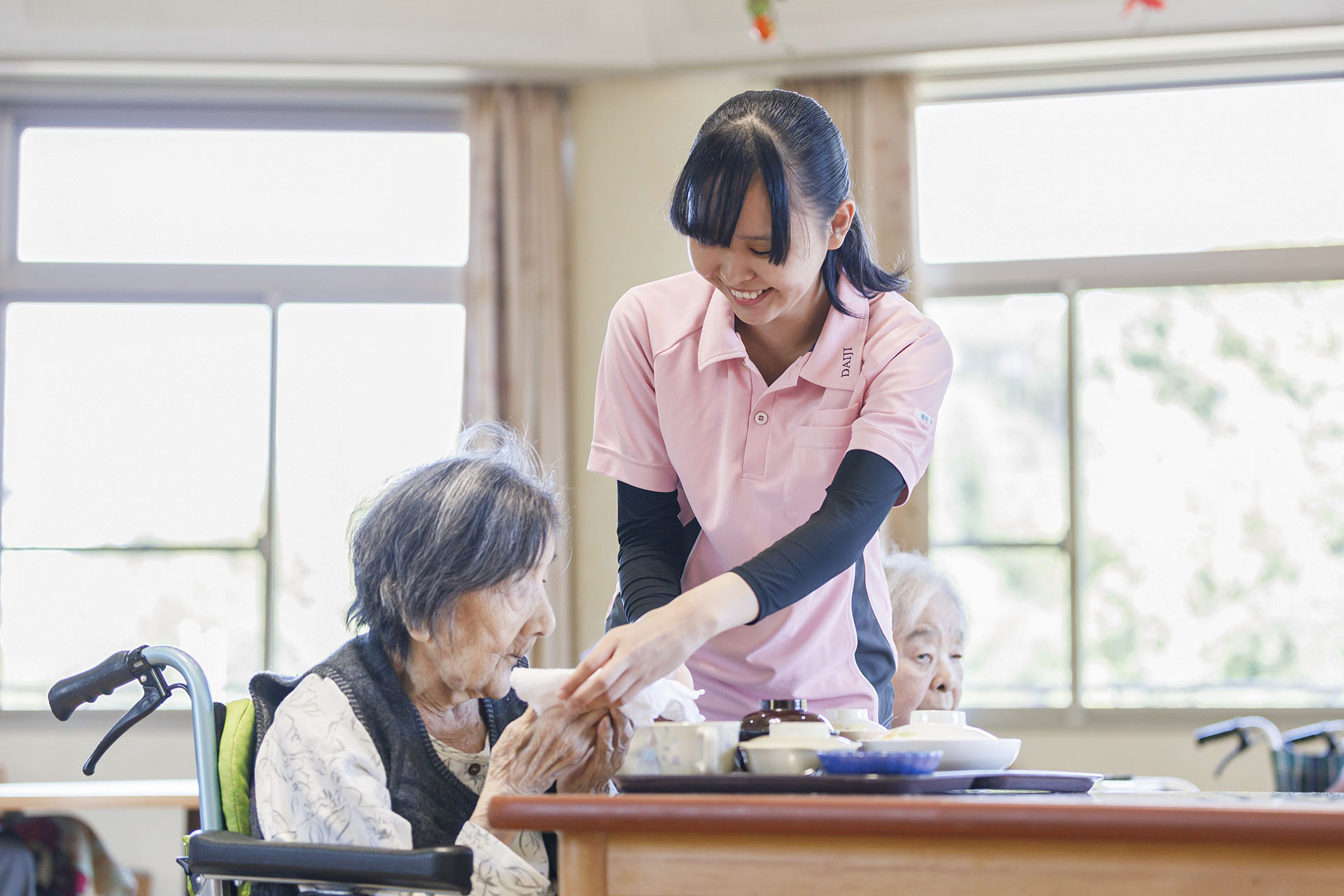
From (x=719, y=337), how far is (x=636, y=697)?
514 millimetres

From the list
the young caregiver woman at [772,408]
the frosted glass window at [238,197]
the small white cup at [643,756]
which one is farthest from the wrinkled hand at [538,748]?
the frosted glass window at [238,197]

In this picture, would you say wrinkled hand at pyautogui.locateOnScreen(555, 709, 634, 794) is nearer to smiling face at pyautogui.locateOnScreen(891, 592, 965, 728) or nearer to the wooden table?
the wooden table

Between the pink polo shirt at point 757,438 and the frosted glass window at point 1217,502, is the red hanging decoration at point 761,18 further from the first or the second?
the pink polo shirt at point 757,438

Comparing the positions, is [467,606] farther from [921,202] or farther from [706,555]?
[921,202]

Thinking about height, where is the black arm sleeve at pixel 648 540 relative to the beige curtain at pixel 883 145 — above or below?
below

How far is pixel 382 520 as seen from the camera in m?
1.66

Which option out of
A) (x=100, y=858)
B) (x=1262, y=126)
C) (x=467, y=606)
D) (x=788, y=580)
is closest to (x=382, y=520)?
(x=467, y=606)

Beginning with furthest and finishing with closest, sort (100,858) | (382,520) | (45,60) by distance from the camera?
(45,60)
(100,858)
(382,520)

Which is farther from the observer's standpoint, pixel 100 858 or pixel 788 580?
pixel 100 858

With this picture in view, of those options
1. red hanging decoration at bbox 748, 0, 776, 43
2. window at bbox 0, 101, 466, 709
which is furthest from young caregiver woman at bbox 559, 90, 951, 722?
window at bbox 0, 101, 466, 709


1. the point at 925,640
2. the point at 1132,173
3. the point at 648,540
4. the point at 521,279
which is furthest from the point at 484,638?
the point at 1132,173

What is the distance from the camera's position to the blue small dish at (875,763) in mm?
1045

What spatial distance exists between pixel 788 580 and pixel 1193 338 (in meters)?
3.93

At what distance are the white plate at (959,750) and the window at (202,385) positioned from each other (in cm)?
394
